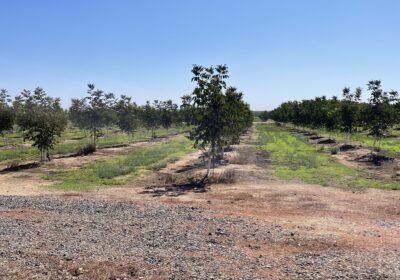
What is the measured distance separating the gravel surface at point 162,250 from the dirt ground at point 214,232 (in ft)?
0.13

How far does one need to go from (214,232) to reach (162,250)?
10.8 feet

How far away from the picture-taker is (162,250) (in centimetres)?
1433

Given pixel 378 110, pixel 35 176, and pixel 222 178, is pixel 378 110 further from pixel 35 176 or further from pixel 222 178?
pixel 35 176

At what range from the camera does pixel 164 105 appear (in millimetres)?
100375

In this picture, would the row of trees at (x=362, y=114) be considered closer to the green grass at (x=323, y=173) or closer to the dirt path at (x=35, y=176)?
the green grass at (x=323, y=173)

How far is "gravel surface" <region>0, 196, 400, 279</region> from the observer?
12125 millimetres

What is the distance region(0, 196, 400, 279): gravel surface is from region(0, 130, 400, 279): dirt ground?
0.13 ft

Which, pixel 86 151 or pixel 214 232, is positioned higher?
pixel 86 151

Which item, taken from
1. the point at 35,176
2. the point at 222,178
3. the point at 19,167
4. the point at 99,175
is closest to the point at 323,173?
the point at 222,178

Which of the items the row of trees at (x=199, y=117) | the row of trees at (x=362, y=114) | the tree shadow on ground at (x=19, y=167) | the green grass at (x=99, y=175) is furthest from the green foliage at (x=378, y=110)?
Result: the tree shadow on ground at (x=19, y=167)

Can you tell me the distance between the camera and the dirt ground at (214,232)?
40.7 ft

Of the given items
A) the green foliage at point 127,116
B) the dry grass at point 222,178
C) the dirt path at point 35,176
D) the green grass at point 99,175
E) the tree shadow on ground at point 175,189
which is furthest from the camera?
the green foliage at point 127,116

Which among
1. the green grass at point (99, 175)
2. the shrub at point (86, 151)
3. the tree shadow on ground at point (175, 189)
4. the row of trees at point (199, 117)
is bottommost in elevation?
the tree shadow on ground at point (175, 189)

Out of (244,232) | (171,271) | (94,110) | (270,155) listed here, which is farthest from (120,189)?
(94,110)
